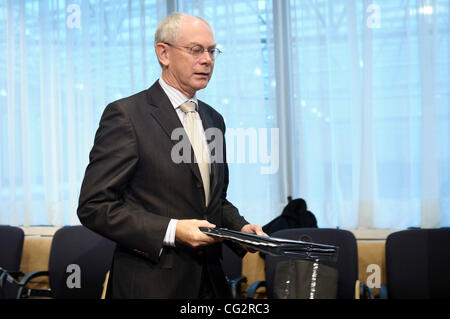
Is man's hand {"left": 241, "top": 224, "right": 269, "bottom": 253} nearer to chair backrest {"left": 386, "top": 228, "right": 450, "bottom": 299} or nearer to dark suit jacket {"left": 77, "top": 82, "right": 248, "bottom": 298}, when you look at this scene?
dark suit jacket {"left": 77, "top": 82, "right": 248, "bottom": 298}

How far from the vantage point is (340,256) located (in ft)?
10.0

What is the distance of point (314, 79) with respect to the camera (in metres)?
3.54

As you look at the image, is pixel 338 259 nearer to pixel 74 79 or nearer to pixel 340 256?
pixel 340 256

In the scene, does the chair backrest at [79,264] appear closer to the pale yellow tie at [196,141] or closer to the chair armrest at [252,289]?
the chair armrest at [252,289]

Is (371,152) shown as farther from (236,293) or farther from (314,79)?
(236,293)

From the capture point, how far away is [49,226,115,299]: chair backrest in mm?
3445

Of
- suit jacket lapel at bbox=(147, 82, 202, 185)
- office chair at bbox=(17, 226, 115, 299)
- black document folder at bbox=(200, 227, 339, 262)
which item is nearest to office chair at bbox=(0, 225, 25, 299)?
office chair at bbox=(17, 226, 115, 299)

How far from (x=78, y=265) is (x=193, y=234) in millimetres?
2365

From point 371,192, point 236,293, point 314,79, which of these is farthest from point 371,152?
point 236,293

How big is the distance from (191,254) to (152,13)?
275cm

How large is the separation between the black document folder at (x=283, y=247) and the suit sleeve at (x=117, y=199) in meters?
0.23

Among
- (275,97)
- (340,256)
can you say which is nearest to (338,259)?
(340,256)

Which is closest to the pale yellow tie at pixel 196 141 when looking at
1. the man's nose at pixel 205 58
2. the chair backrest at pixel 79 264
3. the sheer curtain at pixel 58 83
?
the man's nose at pixel 205 58

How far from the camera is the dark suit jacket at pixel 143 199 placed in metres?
1.50
